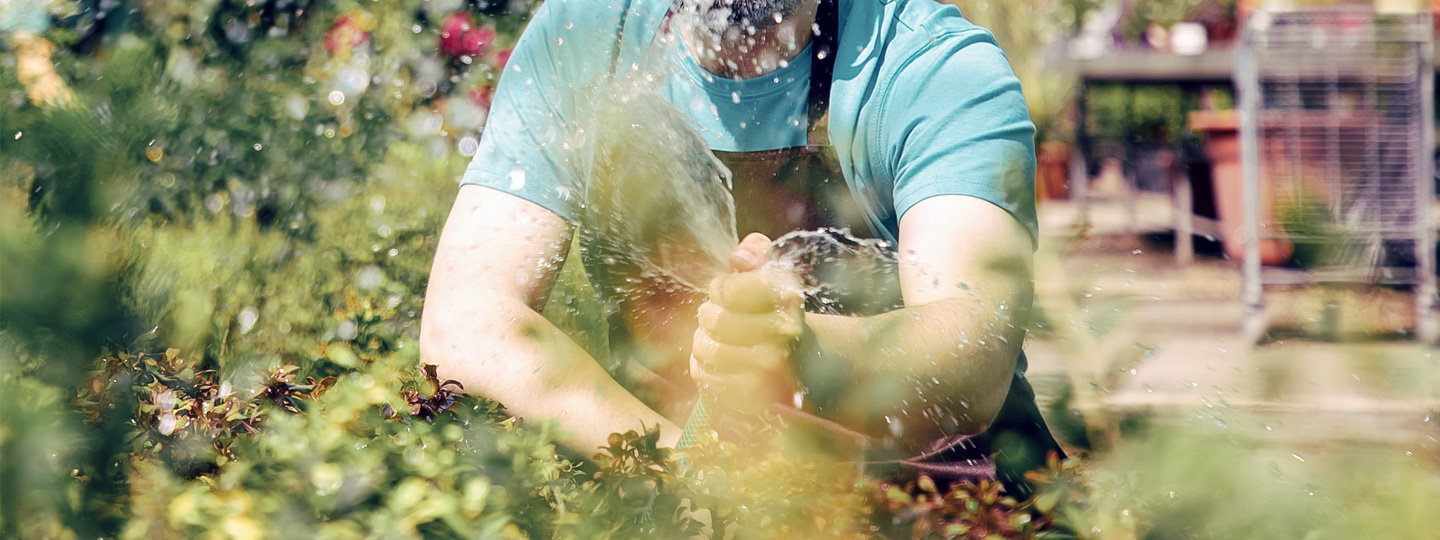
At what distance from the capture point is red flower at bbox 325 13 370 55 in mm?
1839

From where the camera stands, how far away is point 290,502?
738mm

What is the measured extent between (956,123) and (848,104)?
0.50ft

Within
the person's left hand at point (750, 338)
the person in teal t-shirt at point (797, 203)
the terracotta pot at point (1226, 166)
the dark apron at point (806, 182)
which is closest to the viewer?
the person's left hand at point (750, 338)

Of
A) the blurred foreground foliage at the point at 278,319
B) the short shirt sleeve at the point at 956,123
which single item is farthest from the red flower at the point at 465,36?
the short shirt sleeve at the point at 956,123

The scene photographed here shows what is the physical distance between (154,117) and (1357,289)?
752mm

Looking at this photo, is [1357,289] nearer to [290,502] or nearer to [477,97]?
[290,502]

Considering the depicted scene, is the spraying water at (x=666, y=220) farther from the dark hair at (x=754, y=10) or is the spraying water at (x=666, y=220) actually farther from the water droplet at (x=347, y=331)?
the water droplet at (x=347, y=331)

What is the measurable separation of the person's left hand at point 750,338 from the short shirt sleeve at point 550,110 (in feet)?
2.04

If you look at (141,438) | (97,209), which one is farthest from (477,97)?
(97,209)

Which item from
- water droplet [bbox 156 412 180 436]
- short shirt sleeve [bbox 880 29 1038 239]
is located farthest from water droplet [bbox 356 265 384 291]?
short shirt sleeve [bbox 880 29 1038 239]

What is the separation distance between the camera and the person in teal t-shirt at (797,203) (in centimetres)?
90

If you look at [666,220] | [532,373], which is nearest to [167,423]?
[532,373]

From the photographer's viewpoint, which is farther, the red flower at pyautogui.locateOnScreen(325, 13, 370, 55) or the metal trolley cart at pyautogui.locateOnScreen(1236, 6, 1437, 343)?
the metal trolley cart at pyautogui.locateOnScreen(1236, 6, 1437, 343)

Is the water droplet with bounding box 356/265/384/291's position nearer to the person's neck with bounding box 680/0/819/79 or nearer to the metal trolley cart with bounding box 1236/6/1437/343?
the person's neck with bounding box 680/0/819/79
